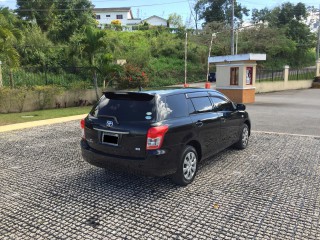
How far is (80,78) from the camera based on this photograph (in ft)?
62.4

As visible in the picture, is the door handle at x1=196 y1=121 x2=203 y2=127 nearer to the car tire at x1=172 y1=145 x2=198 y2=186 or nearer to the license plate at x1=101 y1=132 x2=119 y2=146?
the car tire at x1=172 y1=145 x2=198 y2=186

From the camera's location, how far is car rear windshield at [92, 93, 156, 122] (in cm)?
446

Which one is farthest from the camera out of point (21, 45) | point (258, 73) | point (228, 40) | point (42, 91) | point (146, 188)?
point (228, 40)

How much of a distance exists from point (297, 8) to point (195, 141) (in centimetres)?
4797

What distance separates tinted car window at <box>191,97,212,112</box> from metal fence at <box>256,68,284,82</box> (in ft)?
64.5

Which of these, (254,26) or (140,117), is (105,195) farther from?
(254,26)

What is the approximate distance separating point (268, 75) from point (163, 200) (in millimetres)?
22867

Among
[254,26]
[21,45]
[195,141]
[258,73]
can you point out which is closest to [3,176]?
[195,141]

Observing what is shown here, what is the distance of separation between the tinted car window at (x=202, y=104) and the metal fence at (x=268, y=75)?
19655 millimetres

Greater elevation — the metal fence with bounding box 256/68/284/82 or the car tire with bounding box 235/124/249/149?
the metal fence with bounding box 256/68/284/82

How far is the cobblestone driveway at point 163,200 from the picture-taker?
11.6 ft

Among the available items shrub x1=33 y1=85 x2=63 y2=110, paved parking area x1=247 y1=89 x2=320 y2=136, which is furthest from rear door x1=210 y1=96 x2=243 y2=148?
shrub x1=33 y1=85 x2=63 y2=110

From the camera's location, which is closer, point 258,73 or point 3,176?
point 3,176

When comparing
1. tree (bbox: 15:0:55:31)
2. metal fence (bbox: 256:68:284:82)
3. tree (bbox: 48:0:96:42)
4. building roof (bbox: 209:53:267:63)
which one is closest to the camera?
building roof (bbox: 209:53:267:63)
